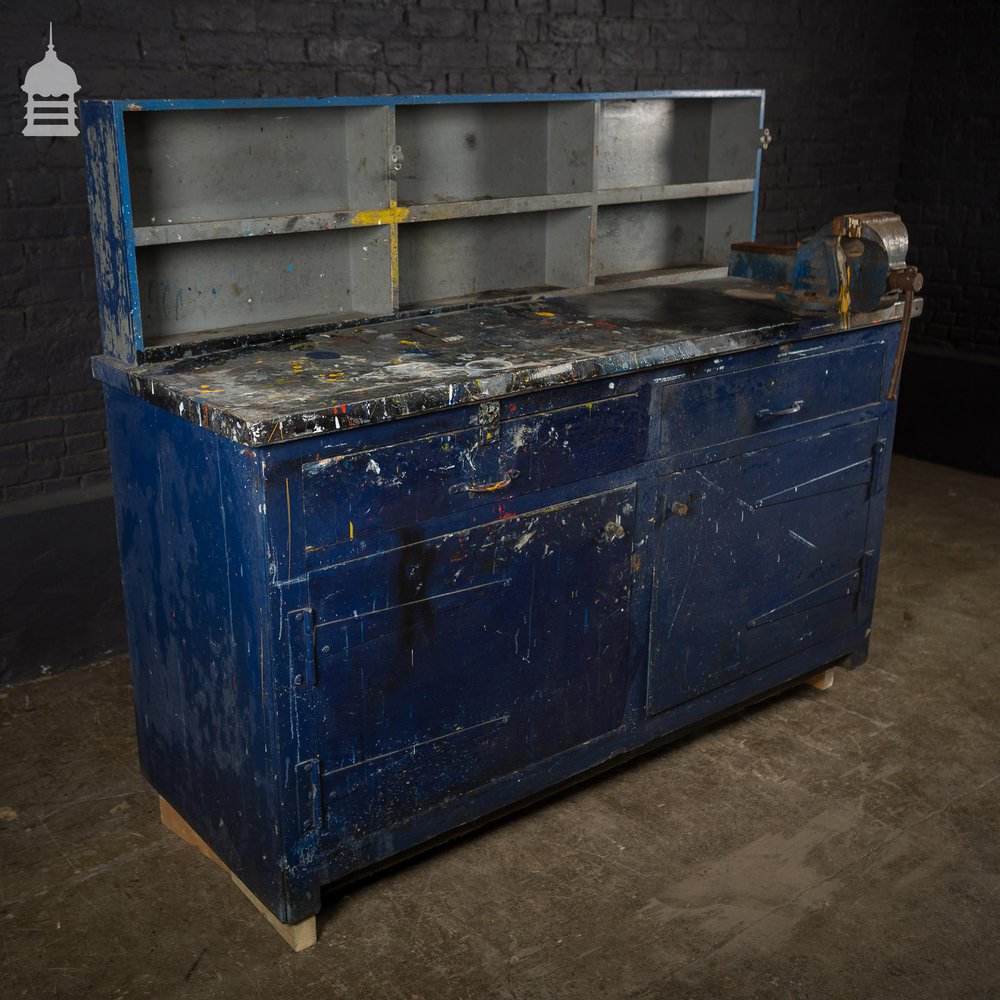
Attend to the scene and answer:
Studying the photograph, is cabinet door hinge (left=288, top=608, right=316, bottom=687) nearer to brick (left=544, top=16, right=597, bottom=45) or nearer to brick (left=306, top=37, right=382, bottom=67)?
brick (left=306, top=37, right=382, bottom=67)

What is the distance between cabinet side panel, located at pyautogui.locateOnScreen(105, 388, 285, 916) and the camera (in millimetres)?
2127

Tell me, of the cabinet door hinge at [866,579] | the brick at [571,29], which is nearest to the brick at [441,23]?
the brick at [571,29]

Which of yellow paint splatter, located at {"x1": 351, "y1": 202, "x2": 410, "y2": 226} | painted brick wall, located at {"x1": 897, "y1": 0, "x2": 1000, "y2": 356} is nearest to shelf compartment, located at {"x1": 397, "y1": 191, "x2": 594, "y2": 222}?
yellow paint splatter, located at {"x1": 351, "y1": 202, "x2": 410, "y2": 226}

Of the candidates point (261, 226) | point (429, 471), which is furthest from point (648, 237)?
point (429, 471)

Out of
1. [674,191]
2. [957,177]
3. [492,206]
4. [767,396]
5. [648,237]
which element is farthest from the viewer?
[957,177]

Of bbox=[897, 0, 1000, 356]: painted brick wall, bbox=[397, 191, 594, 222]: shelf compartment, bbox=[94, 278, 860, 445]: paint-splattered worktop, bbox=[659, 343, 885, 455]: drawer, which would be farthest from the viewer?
bbox=[897, 0, 1000, 356]: painted brick wall

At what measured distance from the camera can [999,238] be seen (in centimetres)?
534

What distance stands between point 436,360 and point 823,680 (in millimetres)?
1672

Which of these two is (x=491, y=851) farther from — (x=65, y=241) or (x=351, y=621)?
(x=65, y=241)

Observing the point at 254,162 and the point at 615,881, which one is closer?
the point at 615,881

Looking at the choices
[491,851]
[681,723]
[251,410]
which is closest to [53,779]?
[491,851]

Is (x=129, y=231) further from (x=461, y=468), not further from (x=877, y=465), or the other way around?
(x=877, y=465)

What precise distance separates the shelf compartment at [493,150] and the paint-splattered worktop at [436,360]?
429mm

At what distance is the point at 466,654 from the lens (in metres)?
2.42
